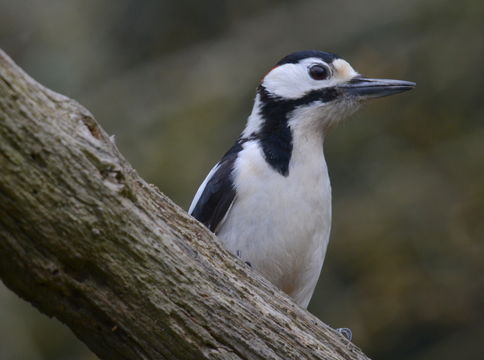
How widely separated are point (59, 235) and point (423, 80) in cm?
575

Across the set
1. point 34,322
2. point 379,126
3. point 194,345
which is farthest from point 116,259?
point 379,126

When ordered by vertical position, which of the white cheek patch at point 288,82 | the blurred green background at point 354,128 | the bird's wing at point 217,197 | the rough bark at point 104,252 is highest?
the blurred green background at point 354,128

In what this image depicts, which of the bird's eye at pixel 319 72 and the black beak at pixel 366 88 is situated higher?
the black beak at pixel 366 88

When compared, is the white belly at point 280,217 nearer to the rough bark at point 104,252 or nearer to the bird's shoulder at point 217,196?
the bird's shoulder at point 217,196

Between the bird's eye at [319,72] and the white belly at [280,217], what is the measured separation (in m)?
0.48

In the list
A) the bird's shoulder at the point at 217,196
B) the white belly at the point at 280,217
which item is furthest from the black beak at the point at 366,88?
the bird's shoulder at the point at 217,196

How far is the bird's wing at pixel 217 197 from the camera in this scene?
467 cm

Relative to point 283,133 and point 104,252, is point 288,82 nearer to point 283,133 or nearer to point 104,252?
point 283,133

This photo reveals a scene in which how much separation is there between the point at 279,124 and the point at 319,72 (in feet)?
1.19

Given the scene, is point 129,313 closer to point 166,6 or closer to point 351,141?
point 351,141

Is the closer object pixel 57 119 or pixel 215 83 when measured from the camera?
pixel 57 119

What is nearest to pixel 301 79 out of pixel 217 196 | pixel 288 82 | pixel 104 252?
pixel 288 82

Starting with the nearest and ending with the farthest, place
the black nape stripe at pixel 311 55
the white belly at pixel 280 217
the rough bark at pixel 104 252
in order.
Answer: the rough bark at pixel 104 252, the white belly at pixel 280 217, the black nape stripe at pixel 311 55

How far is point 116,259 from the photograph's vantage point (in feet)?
10.3
